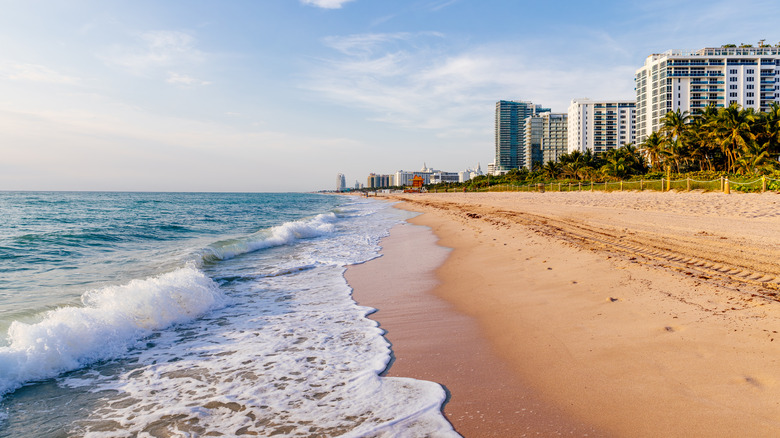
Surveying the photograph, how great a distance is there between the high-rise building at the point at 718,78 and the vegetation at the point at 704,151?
50.9m

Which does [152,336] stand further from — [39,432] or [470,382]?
[470,382]

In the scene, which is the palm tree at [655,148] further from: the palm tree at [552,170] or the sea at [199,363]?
the sea at [199,363]

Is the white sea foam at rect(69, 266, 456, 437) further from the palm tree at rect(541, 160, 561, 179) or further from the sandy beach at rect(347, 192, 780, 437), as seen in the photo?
the palm tree at rect(541, 160, 561, 179)

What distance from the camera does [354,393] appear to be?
307 cm

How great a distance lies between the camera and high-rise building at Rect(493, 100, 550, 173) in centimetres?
18925

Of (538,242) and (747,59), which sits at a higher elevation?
(747,59)

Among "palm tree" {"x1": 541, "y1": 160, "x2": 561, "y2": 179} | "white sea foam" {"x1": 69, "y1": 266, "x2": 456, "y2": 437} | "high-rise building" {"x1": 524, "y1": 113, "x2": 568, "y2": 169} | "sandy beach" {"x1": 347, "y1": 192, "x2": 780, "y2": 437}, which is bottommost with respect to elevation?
"white sea foam" {"x1": 69, "y1": 266, "x2": 456, "y2": 437}

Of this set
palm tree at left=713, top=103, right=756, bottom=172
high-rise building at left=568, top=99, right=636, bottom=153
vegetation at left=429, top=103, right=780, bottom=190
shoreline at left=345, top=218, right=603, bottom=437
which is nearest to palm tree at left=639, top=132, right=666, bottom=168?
vegetation at left=429, top=103, right=780, bottom=190

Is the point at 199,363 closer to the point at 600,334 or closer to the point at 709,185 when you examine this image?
the point at 600,334

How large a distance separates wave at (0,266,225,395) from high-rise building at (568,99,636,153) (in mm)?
142477

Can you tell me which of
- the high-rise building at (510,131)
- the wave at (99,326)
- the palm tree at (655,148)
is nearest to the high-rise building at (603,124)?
the high-rise building at (510,131)

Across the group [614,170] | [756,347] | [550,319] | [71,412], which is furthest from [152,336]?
[614,170]

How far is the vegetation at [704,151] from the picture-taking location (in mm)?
36312

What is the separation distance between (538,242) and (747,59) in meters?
127
